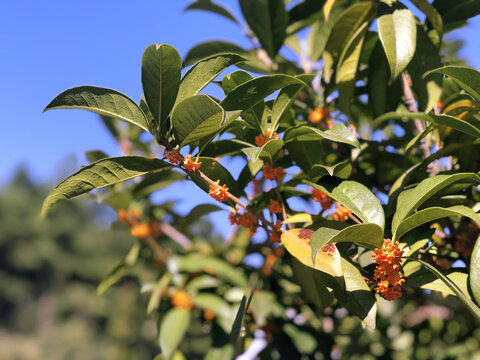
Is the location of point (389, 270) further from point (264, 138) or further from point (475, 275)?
point (264, 138)

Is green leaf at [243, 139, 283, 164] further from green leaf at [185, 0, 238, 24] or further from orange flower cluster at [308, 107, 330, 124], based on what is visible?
green leaf at [185, 0, 238, 24]

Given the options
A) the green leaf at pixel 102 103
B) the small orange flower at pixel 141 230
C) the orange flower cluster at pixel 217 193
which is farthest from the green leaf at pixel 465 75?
the small orange flower at pixel 141 230

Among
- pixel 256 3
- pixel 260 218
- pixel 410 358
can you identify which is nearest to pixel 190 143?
pixel 260 218

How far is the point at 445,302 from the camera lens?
74.9 inches

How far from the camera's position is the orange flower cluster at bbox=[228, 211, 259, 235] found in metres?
0.91

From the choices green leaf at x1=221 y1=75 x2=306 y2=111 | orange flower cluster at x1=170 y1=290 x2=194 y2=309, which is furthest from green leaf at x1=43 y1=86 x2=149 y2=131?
orange flower cluster at x1=170 y1=290 x2=194 y2=309

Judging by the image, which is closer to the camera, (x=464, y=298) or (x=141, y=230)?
(x=464, y=298)

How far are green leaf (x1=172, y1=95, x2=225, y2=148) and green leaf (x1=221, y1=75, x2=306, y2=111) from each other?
61 mm

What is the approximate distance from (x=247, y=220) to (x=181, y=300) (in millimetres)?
838

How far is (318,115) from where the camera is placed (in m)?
1.17

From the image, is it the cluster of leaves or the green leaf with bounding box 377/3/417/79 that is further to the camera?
the green leaf with bounding box 377/3/417/79

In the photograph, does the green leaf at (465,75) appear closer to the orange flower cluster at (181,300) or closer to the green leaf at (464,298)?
the green leaf at (464,298)

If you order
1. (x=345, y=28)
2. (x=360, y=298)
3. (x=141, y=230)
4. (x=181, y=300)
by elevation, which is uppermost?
(x=345, y=28)

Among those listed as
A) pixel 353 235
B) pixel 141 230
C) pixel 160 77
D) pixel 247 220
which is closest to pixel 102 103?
pixel 160 77
